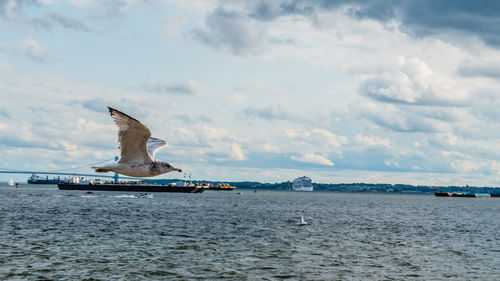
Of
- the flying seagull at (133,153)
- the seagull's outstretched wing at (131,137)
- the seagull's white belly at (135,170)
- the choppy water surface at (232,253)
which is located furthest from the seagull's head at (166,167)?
the choppy water surface at (232,253)

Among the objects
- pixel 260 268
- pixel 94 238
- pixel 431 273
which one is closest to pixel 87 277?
pixel 260 268

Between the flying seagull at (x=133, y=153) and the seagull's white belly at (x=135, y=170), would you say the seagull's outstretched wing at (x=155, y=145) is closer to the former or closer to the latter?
the flying seagull at (x=133, y=153)

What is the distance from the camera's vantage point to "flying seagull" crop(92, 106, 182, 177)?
62.4 ft

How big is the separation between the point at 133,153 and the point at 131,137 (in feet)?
3.77

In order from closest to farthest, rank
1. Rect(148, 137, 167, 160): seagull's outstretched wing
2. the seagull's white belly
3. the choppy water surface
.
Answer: the seagull's white belly
Rect(148, 137, 167, 160): seagull's outstretched wing
the choppy water surface

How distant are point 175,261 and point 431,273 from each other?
17834 mm

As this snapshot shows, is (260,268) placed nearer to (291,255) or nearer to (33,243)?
(291,255)

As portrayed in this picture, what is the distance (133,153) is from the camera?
21.2 m

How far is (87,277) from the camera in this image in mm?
31875

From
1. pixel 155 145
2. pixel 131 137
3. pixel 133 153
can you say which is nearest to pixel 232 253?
pixel 155 145

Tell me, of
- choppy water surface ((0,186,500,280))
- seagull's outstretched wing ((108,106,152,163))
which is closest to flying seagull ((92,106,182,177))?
seagull's outstretched wing ((108,106,152,163))

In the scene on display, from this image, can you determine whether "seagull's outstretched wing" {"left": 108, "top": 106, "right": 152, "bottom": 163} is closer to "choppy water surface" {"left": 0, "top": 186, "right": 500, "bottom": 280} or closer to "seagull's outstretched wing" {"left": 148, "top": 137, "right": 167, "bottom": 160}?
"seagull's outstretched wing" {"left": 148, "top": 137, "right": 167, "bottom": 160}

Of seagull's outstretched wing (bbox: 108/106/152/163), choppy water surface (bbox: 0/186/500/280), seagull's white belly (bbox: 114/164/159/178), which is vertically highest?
seagull's outstretched wing (bbox: 108/106/152/163)

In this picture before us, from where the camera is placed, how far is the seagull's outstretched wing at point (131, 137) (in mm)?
18800
